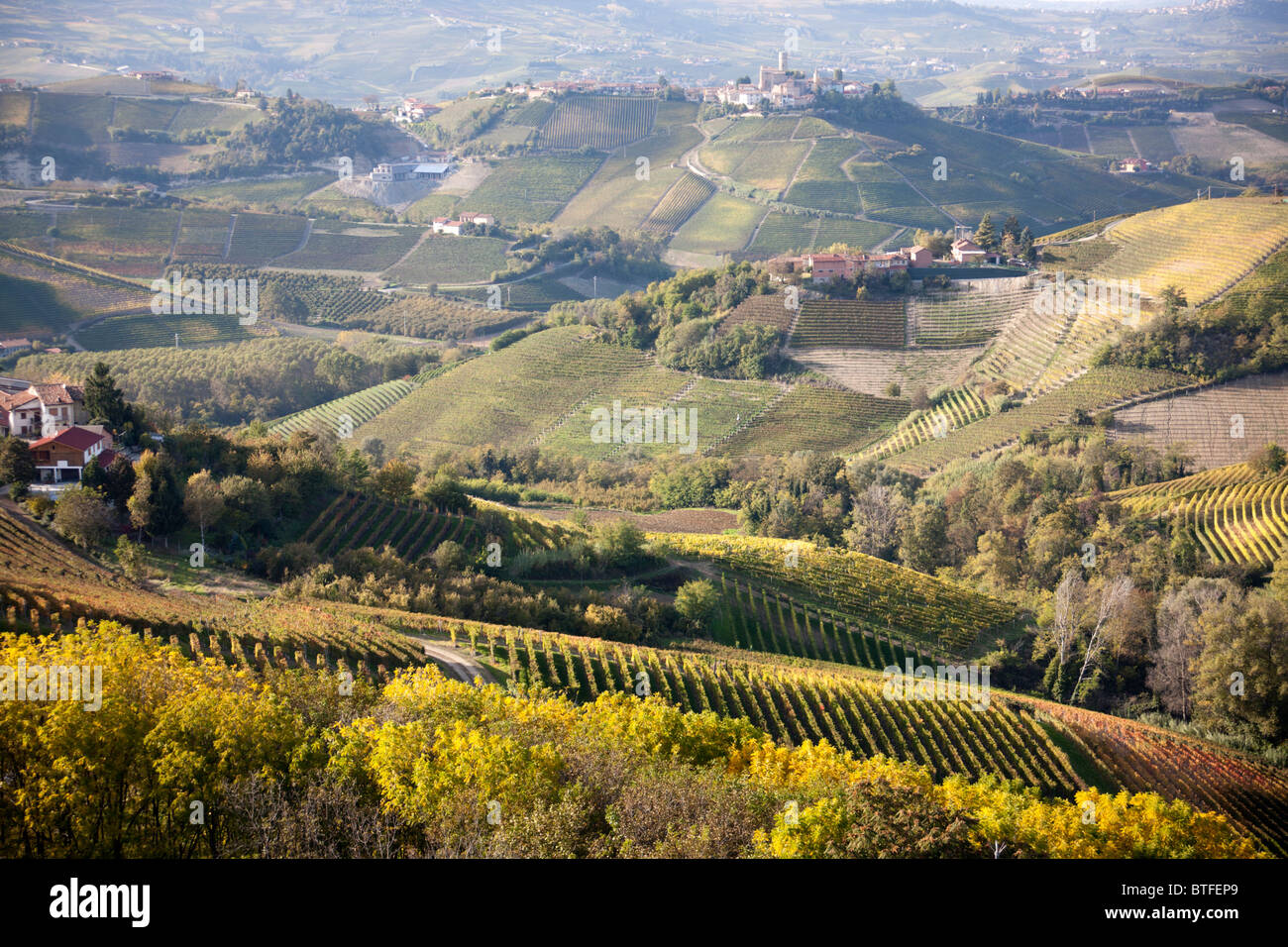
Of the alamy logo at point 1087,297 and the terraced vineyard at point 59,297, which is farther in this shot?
the terraced vineyard at point 59,297

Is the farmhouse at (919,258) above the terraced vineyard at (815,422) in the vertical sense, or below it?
above

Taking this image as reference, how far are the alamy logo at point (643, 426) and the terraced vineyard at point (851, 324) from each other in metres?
9.43

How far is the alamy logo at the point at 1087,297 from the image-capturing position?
62781mm

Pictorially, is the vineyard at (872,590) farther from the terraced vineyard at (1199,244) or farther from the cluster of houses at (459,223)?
the cluster of houses at (459,223)

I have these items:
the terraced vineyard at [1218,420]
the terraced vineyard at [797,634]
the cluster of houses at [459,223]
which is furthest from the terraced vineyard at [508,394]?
the cluster of houses at [459,223]

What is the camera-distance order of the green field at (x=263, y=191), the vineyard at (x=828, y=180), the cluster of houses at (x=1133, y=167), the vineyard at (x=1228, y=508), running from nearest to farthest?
the vineyard at (x=1228, y=508) < the vineyard at (x=828, y=180) < the green field at (x=263, y=191) < the cluster of houses at (x=1133, y=167)

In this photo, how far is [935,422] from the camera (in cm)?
5759

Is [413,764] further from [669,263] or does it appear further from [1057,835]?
[669,263]

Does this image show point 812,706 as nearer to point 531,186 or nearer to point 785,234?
point 785,234

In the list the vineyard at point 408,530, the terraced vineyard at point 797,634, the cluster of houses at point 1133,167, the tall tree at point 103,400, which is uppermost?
the cluster of houses at point 1133,167
